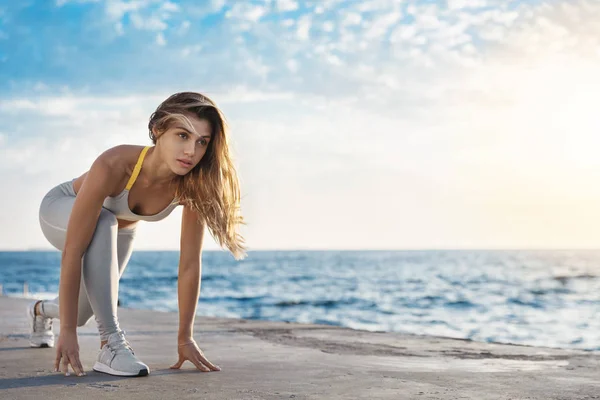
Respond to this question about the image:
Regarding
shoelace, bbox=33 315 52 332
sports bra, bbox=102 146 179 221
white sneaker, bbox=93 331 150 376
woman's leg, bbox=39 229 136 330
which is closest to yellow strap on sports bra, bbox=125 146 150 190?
sports bra, bbox=102 146 179 221

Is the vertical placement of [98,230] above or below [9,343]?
→ above

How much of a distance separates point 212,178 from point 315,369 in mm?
1014

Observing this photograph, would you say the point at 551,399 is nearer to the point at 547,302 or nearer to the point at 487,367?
the point at 487,367

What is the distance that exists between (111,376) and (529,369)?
1996 millimetres

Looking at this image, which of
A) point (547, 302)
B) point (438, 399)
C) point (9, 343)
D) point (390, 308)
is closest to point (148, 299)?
point (390, 308)

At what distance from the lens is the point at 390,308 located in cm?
2200

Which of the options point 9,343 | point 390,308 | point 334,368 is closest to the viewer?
point 334,368

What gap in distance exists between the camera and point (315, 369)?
3.35 meters

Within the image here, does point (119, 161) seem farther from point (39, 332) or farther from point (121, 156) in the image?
point (39, 332)

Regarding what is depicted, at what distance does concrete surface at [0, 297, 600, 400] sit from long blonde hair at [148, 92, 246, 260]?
63 cm

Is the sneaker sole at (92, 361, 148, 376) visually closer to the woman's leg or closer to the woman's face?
the woman's leg

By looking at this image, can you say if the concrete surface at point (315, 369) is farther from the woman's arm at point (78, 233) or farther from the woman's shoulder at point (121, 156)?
the woman's shoulder at point (121, 156)

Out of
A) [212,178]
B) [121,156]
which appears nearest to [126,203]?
[121,156]

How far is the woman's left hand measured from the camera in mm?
3252
